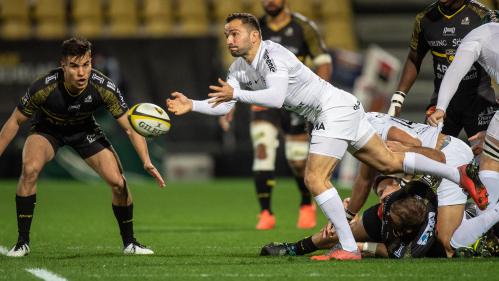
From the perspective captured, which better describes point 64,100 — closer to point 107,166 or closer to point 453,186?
point 107,166

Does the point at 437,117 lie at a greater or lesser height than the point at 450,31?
lesser

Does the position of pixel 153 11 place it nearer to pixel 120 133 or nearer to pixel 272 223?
pixel 120 133

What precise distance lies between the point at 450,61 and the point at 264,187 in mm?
2827

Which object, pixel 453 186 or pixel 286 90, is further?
pixel 453 186

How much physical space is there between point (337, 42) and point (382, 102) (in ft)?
10.4

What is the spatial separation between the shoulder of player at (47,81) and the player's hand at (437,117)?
304 cm

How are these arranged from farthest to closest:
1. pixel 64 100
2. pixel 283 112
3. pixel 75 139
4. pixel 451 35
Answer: pixel 283 112
pixel 451 35
pixel 75 139
pixel 64 100

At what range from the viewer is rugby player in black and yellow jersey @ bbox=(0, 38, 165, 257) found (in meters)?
8.13

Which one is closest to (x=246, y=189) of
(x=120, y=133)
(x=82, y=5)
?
(x=120, y=133)

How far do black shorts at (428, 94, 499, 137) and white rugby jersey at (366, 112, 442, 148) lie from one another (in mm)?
Result: 921

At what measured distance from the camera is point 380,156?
7.99m

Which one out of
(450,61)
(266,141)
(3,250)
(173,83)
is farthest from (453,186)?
(173,83)

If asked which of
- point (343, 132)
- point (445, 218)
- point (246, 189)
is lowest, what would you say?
point (246, 189)

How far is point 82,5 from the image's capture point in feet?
64.3
